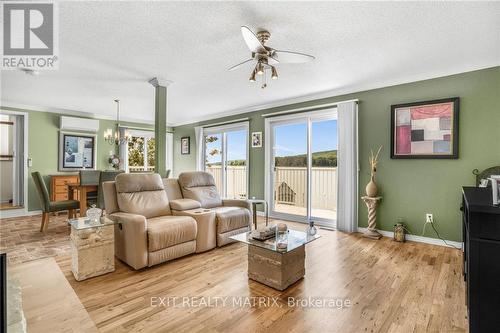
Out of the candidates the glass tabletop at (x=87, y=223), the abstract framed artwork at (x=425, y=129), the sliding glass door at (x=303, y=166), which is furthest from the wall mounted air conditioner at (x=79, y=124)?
the abstract framed artwork at (x=425, y=129)

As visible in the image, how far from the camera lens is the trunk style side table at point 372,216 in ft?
11.6

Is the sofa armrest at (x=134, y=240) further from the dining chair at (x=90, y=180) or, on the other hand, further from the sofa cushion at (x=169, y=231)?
the dining chair at (x=90, y=180)

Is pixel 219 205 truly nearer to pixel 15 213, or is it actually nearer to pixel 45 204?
pixel 45 204

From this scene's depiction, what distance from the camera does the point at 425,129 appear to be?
10.8 ft

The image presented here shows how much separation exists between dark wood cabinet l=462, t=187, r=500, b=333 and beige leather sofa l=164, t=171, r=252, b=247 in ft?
7.96

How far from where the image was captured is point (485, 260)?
1.09 metres

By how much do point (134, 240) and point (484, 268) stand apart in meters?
2.58

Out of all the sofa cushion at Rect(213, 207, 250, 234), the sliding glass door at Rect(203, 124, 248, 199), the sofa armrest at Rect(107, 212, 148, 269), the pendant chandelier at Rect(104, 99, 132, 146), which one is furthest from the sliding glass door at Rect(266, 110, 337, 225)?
the pendant chandelier at Rect(104, 99, 132, 146)

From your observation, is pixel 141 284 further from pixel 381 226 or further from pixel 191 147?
pixel 191 147

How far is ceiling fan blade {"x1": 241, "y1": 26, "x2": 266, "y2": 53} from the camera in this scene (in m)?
1.85

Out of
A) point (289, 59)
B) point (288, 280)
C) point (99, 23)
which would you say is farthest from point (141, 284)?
point (289, 59)

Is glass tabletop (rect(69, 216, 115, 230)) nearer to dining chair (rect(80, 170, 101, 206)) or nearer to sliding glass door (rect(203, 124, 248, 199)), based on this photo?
dining chair (rect(80, 170, 101, 206))

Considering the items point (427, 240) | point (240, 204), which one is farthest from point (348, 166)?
point (240, 204)

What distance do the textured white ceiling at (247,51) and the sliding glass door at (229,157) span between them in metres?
1.59
